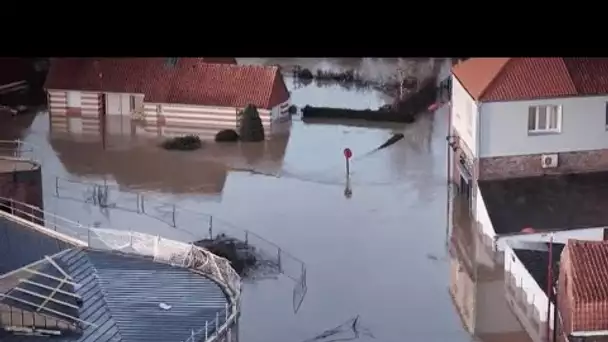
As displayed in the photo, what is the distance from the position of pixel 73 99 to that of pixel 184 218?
2153 millimetres

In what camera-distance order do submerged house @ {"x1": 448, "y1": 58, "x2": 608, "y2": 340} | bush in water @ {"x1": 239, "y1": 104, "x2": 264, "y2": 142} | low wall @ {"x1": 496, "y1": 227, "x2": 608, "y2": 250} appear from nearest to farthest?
low wall @ {"x1": 496, "y1": 227, "x2": 608, "y2": 250}, submerged house @ {"x1": 448, "y1": 58, "x2": 608, "y2": 340}, bush in water @ {"x1": 239, "y1": 104, "x2": 264, "y2": 142}

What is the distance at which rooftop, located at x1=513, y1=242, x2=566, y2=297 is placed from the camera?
3.84 meters

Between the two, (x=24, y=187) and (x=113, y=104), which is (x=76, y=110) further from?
(x=24, y=187)

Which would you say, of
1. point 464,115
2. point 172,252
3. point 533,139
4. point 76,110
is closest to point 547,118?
point 533,139

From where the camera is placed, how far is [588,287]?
3352 mm

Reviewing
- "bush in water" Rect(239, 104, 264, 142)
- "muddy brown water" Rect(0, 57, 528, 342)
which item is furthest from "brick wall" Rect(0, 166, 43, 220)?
"bush in water" Rect(239, 104, 264, 142)

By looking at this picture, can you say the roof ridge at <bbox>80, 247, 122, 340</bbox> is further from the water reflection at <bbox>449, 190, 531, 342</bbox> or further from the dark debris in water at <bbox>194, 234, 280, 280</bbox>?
the water reflection at <bbox>449, 190, 531, 342</bbox>

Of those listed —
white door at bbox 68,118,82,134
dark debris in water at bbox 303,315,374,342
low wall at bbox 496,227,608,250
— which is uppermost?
white door at bbox 68,118,82,134

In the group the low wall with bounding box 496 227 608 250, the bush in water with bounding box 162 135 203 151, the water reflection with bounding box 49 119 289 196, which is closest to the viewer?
the low wall with bounding box 496 227 608 250

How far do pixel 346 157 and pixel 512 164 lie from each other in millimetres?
1295

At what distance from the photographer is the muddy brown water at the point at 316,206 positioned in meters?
4.12

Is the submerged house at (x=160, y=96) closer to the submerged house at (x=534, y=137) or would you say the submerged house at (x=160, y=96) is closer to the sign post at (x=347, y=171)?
the sign post at (x=347, y=171)
